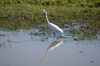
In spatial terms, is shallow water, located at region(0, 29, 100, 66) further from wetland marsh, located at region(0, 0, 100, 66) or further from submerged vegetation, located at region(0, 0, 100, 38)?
submerged vegetation, located at region(0, 0, 100, 38)

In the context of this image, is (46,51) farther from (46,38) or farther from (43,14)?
(43,14)

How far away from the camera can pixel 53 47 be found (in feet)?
24.8

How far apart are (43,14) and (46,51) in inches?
277

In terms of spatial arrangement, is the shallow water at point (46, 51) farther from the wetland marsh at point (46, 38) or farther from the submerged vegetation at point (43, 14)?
the submerged vegetation at point (43, 14)

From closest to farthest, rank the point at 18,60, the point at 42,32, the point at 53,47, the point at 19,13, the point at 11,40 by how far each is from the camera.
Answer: the point at 18,60, the point at 53,47, the point at 11,40, the point at 42,32, the point at 19,13

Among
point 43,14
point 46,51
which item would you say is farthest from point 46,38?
point 43,14

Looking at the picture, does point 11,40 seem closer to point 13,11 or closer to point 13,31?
point 13,31

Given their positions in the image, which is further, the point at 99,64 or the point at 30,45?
the point at 30,45

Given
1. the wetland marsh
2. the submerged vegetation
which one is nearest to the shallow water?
the wetland marsh

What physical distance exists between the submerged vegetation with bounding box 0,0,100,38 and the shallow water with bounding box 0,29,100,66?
1629 millimetres

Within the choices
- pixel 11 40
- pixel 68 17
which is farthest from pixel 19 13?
pixel 11 40

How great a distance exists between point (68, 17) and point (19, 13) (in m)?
2.86

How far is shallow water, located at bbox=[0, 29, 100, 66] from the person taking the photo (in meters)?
6.07

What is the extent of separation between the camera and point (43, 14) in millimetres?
13922
